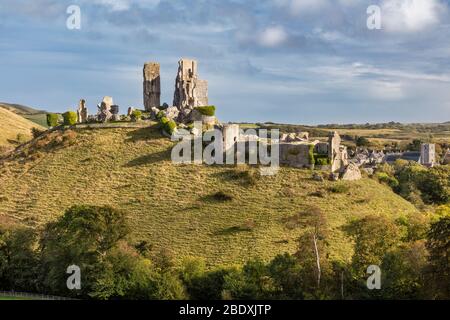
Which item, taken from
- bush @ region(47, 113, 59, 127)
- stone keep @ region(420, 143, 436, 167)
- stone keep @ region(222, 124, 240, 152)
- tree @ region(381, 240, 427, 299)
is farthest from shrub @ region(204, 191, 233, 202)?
stone keep @ region(420, 143, 436, 167)

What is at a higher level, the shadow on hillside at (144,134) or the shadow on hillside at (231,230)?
the shadow on hillside at (144,134)

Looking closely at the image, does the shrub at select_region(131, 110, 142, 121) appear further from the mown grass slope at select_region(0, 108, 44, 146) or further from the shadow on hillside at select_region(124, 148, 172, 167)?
the mown grass slope at select_region(0, 108, 44, 146)

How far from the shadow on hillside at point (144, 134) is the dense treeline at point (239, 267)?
26543 millimetres

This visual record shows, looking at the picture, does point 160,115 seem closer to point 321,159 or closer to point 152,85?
point 152,85

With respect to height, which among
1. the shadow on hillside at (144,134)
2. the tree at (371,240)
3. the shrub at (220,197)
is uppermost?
the shadow on hillside at (144,134)

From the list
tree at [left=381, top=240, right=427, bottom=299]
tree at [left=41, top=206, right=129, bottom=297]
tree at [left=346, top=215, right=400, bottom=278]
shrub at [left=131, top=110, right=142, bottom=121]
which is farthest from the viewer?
shrub at [left=131, top=110, right=142, bottom=121]

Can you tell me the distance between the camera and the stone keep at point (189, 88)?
82.1 metres

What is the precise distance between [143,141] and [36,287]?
3013 centimetres

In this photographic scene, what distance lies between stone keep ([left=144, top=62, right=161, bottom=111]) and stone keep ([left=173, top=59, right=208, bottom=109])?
4.67 metres

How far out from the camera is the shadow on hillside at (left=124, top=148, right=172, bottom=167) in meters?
69.3

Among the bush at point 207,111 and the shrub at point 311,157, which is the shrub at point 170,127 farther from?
the shrub at point 311,157

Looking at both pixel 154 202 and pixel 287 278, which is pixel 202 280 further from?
pixel 154 202

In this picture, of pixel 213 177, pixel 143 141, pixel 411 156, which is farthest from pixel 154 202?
pixel 411 156

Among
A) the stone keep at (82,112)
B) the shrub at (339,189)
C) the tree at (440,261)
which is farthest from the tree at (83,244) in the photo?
the stone keep at (82,112)
